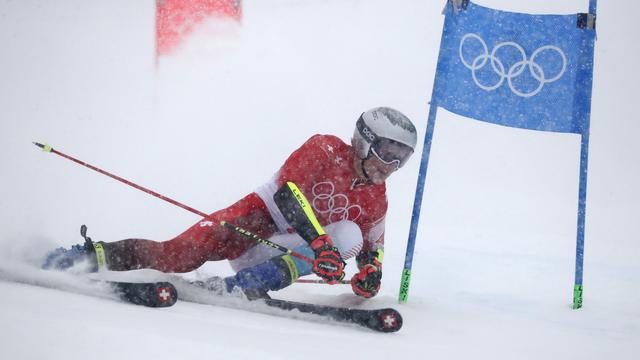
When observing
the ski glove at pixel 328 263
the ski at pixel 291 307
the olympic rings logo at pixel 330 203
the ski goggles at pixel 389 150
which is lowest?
the ski at pixel 291 307

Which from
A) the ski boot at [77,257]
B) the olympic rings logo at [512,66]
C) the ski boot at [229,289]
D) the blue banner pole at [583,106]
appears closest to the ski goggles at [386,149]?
the olympic rings logo at [512,66]

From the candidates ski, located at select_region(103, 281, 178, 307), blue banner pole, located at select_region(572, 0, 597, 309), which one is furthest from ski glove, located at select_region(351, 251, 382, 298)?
blue banner pole, located at select_region(572, 0, 597, 309)

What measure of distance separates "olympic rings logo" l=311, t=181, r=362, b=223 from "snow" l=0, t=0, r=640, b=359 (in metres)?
0.48

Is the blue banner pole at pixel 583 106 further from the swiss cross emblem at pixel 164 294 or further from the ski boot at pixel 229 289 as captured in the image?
the swiss cross emblem at pixel 164 294

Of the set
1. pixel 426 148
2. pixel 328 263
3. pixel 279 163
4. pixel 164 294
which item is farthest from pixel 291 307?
pixel 279 163

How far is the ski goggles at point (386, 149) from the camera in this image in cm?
342

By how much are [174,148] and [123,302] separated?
652 cm

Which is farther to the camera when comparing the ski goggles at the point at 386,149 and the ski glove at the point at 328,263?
the ski goggles at the point at 386,149

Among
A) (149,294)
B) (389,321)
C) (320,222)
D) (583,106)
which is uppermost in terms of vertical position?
(583,106)

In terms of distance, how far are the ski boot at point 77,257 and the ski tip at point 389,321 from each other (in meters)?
1.36

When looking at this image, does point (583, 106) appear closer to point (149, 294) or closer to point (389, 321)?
point (389, 321)

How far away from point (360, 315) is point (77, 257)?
1380mm

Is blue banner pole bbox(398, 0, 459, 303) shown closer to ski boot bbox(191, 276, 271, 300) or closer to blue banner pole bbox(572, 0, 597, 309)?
blue banner pole bbox(572, 0, 597, 309)

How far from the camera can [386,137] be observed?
341 centimetres
